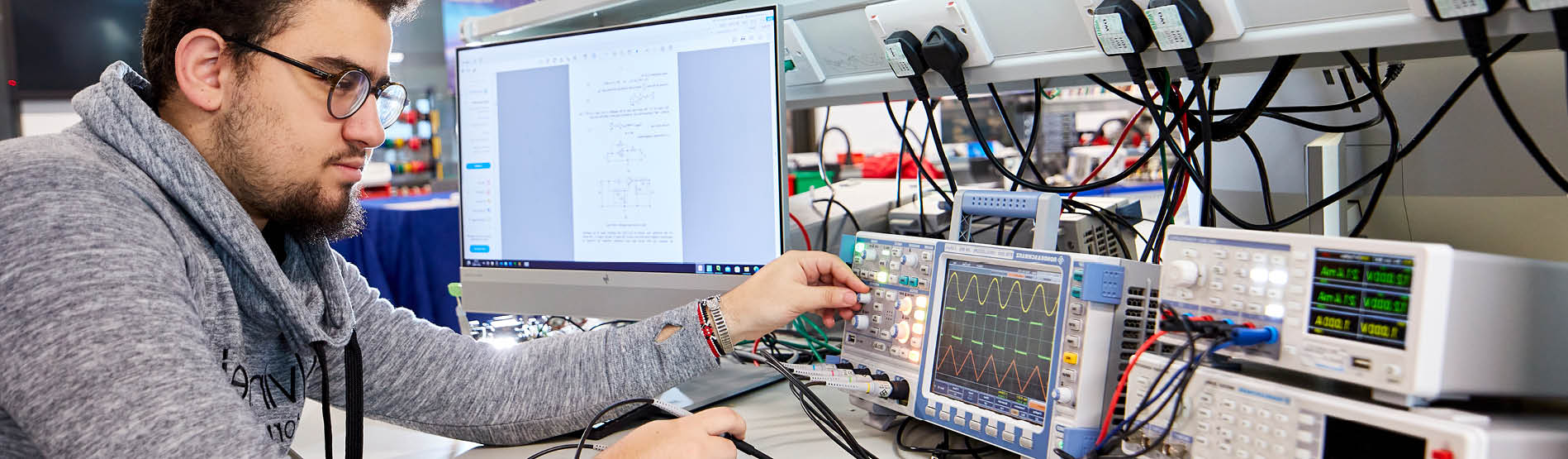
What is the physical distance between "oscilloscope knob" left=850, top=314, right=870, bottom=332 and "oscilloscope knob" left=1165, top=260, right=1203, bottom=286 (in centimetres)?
39

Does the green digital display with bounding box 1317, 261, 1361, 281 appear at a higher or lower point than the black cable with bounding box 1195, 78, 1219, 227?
lower

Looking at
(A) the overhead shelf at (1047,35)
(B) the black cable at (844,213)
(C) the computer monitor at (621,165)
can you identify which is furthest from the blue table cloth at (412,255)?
(B) the black cable at (844,213)

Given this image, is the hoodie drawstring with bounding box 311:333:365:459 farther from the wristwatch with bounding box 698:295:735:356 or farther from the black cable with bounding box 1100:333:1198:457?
the black cable with bounding box 1100:333:1198:457

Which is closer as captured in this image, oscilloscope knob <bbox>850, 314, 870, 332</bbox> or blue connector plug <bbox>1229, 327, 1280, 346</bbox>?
blue connector plug <bbox>1229, 327, 1280, 346</bbox>

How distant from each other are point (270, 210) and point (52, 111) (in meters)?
4.67

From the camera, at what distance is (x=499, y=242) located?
1.41m

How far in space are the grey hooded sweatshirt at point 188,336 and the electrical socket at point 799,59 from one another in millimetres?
487

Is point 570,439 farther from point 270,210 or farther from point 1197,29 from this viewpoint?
point 1197,29

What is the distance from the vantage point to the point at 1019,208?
0.94 meters

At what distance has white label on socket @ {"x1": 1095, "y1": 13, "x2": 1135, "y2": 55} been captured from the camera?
94 centimetres

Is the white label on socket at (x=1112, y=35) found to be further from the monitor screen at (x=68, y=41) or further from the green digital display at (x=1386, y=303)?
the monitor screen at (x=68, y=41)

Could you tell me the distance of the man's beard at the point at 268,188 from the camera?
890 millimetres

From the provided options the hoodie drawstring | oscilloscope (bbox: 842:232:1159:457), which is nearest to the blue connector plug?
oscilloscope (bbox: 842:232:1159:457)

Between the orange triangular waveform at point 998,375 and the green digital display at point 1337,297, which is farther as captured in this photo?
the orange triangular waveform at point 998,375
